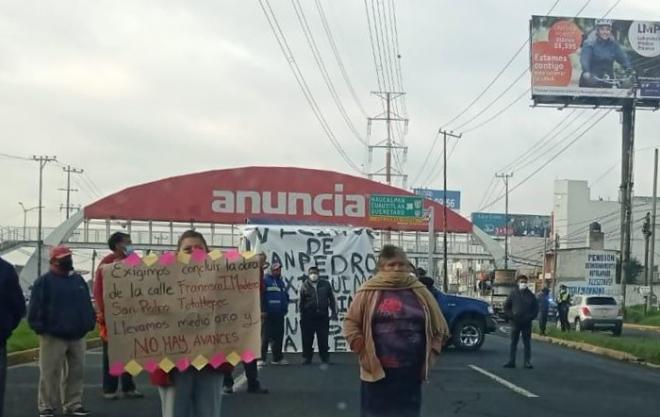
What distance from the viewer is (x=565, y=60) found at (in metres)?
62.2

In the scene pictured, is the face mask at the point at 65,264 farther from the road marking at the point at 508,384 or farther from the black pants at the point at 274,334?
the road marking at the point at 508,384

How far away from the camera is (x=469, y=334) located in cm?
2220

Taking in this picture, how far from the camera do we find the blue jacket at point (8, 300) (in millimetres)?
7535

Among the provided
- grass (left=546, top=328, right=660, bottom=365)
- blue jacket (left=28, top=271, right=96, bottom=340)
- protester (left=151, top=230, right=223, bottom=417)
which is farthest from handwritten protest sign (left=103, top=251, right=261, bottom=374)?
grass (left=546, top=328, right=660, bottom=365)

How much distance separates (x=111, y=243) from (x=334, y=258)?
9.67 m

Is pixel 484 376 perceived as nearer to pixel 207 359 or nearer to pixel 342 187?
pixel 207 359

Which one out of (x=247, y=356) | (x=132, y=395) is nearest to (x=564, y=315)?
(x=132, y=395)

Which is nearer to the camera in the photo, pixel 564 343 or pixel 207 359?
pixel 207 359

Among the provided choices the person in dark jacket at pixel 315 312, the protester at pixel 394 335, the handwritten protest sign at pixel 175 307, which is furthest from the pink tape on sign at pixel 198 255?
the person in dark jacket at pixel 315 312

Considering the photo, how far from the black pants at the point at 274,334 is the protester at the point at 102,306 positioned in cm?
370

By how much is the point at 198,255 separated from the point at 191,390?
93 cm

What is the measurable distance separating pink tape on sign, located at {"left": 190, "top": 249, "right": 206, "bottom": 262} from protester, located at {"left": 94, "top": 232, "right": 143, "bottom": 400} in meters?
2.53

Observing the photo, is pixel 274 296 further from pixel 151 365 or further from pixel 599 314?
pixel 599 314

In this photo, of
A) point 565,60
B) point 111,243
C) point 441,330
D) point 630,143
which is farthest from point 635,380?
point 565,60
